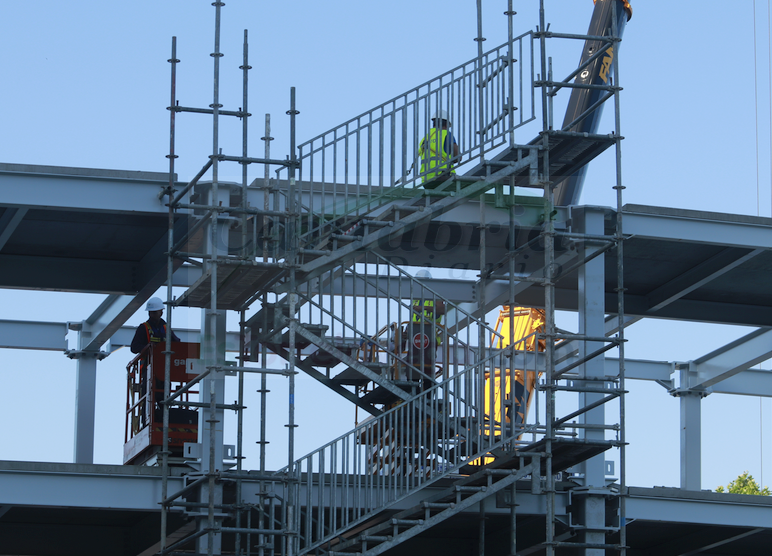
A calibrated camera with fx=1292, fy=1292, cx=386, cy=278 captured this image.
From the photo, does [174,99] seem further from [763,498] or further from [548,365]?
[763,498]

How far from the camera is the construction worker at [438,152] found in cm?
1573

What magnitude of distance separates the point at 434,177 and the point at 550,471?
12.4ft

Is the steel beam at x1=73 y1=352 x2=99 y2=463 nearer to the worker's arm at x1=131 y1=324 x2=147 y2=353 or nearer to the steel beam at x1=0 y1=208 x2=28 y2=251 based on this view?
the worker's arm at x1=131 y1=324 x2=147 y2=353

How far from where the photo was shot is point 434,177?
51.6 ft

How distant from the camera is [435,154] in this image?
16188mm

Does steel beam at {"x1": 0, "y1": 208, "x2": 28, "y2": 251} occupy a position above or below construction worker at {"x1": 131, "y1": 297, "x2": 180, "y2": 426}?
above

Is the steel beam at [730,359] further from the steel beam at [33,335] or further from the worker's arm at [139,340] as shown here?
the steel beam at [33,335]

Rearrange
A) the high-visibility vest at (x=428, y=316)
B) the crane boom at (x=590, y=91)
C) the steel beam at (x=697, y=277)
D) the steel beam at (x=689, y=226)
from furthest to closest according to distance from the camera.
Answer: the crane boom at (x=590, y=91) → the steel beam at (x=697, y=277) → the steel beam at (x=689, y=226) → the high-visibility vest at (x=428, y=316)

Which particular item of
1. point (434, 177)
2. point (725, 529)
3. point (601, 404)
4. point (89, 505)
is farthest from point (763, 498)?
point (89, 505)

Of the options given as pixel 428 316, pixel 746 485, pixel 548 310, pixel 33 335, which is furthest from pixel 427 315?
pixel 746 485

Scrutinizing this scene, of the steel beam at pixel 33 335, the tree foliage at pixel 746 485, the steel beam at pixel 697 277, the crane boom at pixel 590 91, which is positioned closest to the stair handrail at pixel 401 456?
the steel beam at pixel 697 277

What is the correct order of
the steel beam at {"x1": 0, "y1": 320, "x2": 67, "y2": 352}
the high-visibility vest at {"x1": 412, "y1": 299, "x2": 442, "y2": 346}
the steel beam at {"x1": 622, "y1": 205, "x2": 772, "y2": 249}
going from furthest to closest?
the steel beam at {"x1": 0, "y1": 320, "x2": 67, "y2": 352} < the steel beam at {"x1": 622, "y1": 205, "x2": 772, "y2": 249} < the high-visibility vest at {"x1": 412, "y1": 299, "x2": 442, "y2": 346}

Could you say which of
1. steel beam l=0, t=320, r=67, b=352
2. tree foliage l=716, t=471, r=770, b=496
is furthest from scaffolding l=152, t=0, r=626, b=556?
tree foliage l=716, t=471, r=770, b=496

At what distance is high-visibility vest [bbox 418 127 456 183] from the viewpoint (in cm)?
1573
